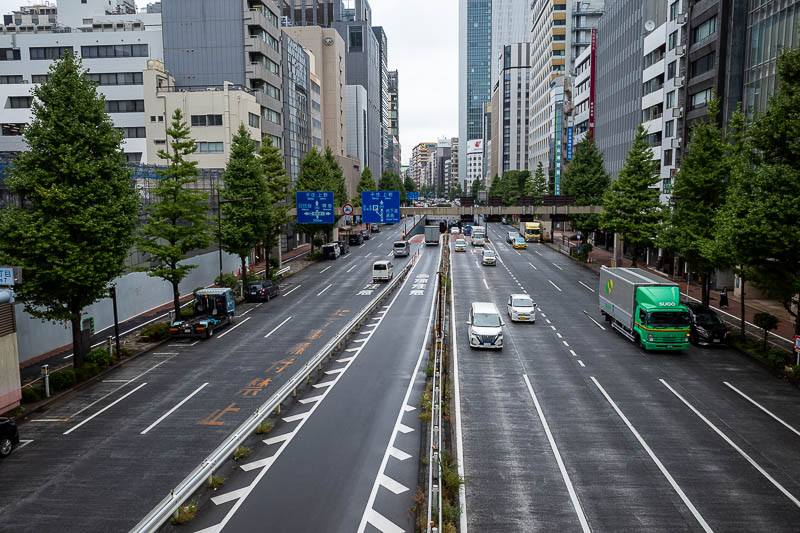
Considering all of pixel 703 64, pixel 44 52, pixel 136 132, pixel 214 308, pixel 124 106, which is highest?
pixel 44 52

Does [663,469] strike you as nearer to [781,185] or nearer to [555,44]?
[781,185]

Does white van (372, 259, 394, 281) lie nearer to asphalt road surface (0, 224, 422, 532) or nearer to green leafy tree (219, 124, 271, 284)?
green leafy tree (219, 124, 271, 284)

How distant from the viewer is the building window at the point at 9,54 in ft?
266

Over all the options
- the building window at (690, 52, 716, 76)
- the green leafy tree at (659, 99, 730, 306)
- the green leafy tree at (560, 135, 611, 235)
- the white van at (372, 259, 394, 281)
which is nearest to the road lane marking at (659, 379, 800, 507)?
the green leafy tree at (659, 99, 730, 306)

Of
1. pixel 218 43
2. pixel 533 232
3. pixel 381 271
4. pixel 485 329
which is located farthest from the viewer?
pixel 533 232

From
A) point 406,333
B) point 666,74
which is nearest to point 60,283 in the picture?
point 406,333

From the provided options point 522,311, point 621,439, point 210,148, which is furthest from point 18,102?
point 621,439

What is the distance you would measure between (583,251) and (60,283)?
63.8 metres

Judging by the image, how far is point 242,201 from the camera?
51.2 meters

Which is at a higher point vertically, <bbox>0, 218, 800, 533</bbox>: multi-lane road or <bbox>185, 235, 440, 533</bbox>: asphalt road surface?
<bbox>185, 235, 440, 533</bbox>: asphalt road surface

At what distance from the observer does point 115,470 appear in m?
17.4

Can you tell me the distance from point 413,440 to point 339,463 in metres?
3.00

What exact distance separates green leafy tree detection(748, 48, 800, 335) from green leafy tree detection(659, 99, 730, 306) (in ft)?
32.7

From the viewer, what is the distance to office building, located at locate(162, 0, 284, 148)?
74438 millimetres
